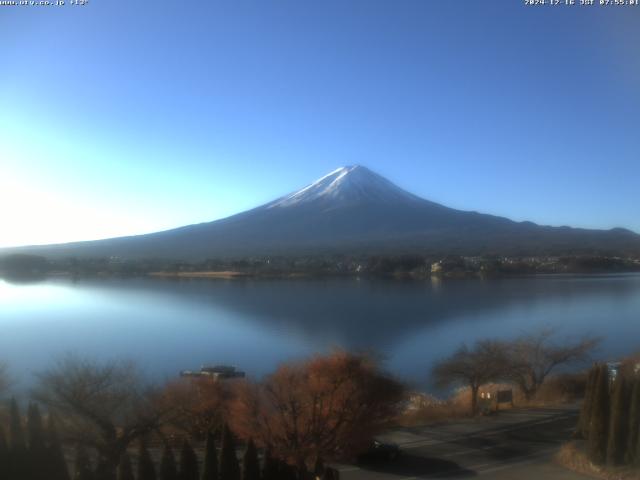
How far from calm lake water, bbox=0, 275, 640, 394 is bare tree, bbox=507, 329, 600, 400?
1.65 m

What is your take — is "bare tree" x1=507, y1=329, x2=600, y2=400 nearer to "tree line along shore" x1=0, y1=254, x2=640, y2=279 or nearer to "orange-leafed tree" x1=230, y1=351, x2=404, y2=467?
"orange-leafed tree" x1=230, y1=351, x2=404, y2=467

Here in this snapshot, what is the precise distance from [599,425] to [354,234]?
1911 inches

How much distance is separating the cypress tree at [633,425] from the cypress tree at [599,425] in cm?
23

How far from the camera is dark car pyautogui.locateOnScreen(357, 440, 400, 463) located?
5.96 m

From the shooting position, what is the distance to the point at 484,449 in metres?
6.50

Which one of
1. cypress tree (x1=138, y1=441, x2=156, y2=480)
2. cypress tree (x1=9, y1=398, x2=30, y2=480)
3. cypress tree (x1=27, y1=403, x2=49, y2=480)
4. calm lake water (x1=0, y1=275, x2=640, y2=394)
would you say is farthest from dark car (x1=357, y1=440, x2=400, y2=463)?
calm lake water (x1=0, y1=275, x2=640, y2=394)

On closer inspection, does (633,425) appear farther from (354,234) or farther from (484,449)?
(354,234)

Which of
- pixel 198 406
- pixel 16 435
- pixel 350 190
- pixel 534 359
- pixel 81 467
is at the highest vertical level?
pixel 350 190

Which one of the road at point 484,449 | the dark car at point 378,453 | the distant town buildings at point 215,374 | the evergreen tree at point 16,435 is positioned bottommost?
the road at point 484,449

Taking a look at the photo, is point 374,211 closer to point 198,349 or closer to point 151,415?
point 198,349

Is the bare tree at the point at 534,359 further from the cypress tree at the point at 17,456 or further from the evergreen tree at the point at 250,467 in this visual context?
the cypress tree at the point at 17,456

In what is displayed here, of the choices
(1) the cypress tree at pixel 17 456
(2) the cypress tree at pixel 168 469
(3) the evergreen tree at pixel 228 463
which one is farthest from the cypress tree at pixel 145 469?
(1) the cypress tree at pixel 17 456

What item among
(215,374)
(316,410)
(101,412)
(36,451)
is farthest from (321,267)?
(36,451)

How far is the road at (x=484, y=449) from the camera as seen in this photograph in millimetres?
5664
